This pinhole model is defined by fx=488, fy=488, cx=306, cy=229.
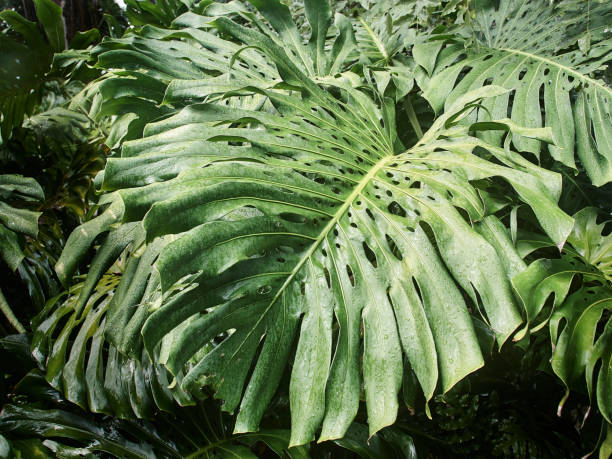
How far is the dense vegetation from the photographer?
0.67m

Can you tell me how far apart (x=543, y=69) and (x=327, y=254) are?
2.85ft

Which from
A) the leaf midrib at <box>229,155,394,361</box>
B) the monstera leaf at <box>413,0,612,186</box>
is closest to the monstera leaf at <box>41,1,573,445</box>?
the leaf midrib at <box>229,155,394,361</box>

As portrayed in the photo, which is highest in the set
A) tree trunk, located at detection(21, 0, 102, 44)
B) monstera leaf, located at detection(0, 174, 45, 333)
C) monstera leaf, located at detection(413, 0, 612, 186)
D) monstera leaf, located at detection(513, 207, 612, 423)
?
tree trunk, located at detection(21, 0, 102, 44)

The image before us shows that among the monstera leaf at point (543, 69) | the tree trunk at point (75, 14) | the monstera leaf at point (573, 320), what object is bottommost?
the monstera leaf at point (573, 320)

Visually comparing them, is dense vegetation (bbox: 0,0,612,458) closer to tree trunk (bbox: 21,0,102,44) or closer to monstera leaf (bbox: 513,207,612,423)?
monstera leaf (bbox: 513,207,612,423)

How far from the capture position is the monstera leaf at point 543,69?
44.0 inches

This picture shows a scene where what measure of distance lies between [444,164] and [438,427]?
0.89 m

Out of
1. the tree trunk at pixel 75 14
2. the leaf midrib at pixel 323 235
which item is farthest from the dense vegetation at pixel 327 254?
the tree trunk at pixel 75 14

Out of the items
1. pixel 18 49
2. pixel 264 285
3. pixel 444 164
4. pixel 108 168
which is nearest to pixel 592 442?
pixel 444 164

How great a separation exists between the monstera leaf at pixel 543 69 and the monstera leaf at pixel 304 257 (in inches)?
11.6

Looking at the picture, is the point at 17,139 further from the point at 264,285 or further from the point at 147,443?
the point at 264,285

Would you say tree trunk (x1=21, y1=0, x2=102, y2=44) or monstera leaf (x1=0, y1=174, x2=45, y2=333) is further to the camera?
tree trunk (x1=21, y1=0, x2=102, y2=44)

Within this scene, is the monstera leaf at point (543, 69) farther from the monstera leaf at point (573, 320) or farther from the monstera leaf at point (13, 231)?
the monstera leaf at point (13, 231)

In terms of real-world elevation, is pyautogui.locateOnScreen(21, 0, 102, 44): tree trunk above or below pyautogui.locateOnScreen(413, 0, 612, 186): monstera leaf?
above
